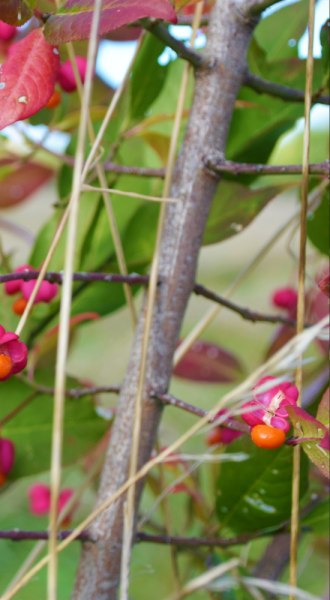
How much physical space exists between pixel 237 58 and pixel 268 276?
3.51 ft

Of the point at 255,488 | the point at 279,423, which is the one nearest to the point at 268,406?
the point at 279,423

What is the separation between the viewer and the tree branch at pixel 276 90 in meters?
0.26

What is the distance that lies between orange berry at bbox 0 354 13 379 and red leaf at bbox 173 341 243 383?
30 centimetres

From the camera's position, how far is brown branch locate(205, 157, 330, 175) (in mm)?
220

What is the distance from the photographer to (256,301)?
1168 millimetres

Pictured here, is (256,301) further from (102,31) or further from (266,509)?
(102,31)

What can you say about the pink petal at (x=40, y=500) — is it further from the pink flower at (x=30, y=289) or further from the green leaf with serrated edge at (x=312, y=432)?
the green leaf with serrated edge at (x=312, y=432)

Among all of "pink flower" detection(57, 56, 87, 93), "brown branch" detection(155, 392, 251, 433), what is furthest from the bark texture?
"pink flower" detection(57, 56, 87, 93)

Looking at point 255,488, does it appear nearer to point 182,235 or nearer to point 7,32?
point 182,235

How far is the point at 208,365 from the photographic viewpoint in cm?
48

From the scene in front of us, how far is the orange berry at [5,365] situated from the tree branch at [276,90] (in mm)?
182

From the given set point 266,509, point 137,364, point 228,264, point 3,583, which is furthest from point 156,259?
point 228,264

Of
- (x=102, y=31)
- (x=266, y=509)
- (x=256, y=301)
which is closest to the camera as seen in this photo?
(x=102, y=31)

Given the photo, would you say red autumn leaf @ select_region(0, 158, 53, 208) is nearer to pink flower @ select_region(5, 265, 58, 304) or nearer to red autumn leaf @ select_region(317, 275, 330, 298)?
pink flower @ select_region(5, 265, 58, 304)
